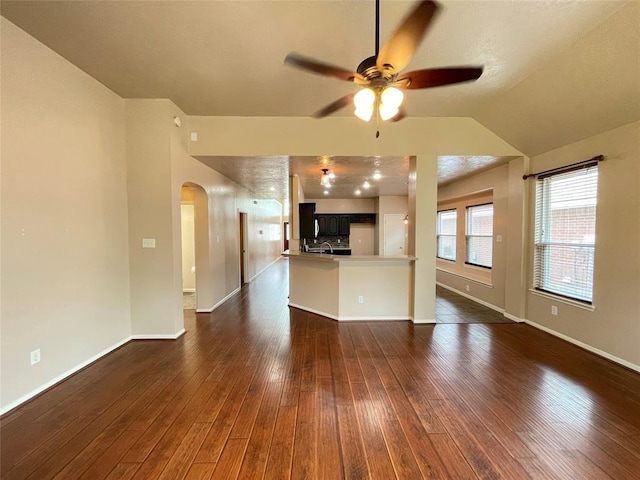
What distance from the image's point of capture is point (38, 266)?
2309mm

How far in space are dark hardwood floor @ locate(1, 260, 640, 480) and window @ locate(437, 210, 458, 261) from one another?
367cm

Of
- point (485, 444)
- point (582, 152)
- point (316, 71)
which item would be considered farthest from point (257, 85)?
point (582, 152)

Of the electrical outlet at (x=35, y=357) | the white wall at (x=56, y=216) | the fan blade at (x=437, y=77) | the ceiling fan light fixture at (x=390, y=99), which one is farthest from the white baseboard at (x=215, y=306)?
the fan blade at (x=437, y=77)

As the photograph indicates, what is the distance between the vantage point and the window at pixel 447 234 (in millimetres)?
6711

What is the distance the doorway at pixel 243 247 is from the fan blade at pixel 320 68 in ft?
18.1

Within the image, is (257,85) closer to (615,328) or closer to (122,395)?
(122,395)

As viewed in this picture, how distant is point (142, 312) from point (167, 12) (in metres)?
3.24

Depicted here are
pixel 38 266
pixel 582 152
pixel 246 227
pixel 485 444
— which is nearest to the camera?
pixel 485 444

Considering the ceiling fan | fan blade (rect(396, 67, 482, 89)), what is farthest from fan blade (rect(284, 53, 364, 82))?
fan blade (rect(396, 67, 482, 89))

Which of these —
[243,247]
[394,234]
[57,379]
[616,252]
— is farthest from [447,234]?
[57,379]

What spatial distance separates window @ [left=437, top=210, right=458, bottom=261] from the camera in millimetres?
6711

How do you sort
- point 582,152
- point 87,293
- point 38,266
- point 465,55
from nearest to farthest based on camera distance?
1. point 38,266
2. point 465,55
3. point 87,293
4. point 582,152

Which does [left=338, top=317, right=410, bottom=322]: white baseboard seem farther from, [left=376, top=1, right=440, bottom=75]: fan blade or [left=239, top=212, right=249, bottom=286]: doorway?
[left=239, top=212, right=249, bottom=286]: doorway

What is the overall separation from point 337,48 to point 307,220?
399 centimetres
